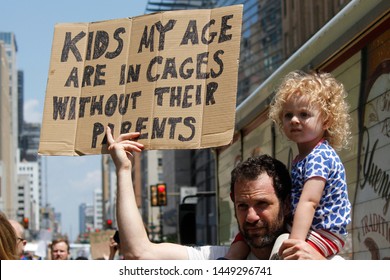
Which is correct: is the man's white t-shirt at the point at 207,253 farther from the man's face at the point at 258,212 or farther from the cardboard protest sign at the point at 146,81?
the cardboard protest sign at the point at 146,81

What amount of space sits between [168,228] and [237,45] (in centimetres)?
12634

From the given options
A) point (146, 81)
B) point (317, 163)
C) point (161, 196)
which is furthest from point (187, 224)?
point (161, 196)

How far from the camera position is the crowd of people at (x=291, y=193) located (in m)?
3.25

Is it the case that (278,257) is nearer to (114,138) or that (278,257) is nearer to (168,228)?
(114,138)

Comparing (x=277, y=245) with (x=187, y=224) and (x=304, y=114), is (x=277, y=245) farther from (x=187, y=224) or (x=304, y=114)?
(x=187, y=224)

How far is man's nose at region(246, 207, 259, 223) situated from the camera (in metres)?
3.22

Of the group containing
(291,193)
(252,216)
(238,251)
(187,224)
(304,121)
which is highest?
(187,224)

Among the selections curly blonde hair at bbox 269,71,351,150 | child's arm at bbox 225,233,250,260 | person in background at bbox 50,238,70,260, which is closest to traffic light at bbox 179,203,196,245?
person in background at bbox 50,238,70,260

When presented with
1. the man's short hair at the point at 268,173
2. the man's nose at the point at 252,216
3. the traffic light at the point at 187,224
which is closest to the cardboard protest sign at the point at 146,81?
the man's short hair at the point at 268,173

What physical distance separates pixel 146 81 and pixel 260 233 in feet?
3.01

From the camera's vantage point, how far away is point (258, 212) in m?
3.24

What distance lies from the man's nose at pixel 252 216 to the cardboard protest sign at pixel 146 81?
416mm
